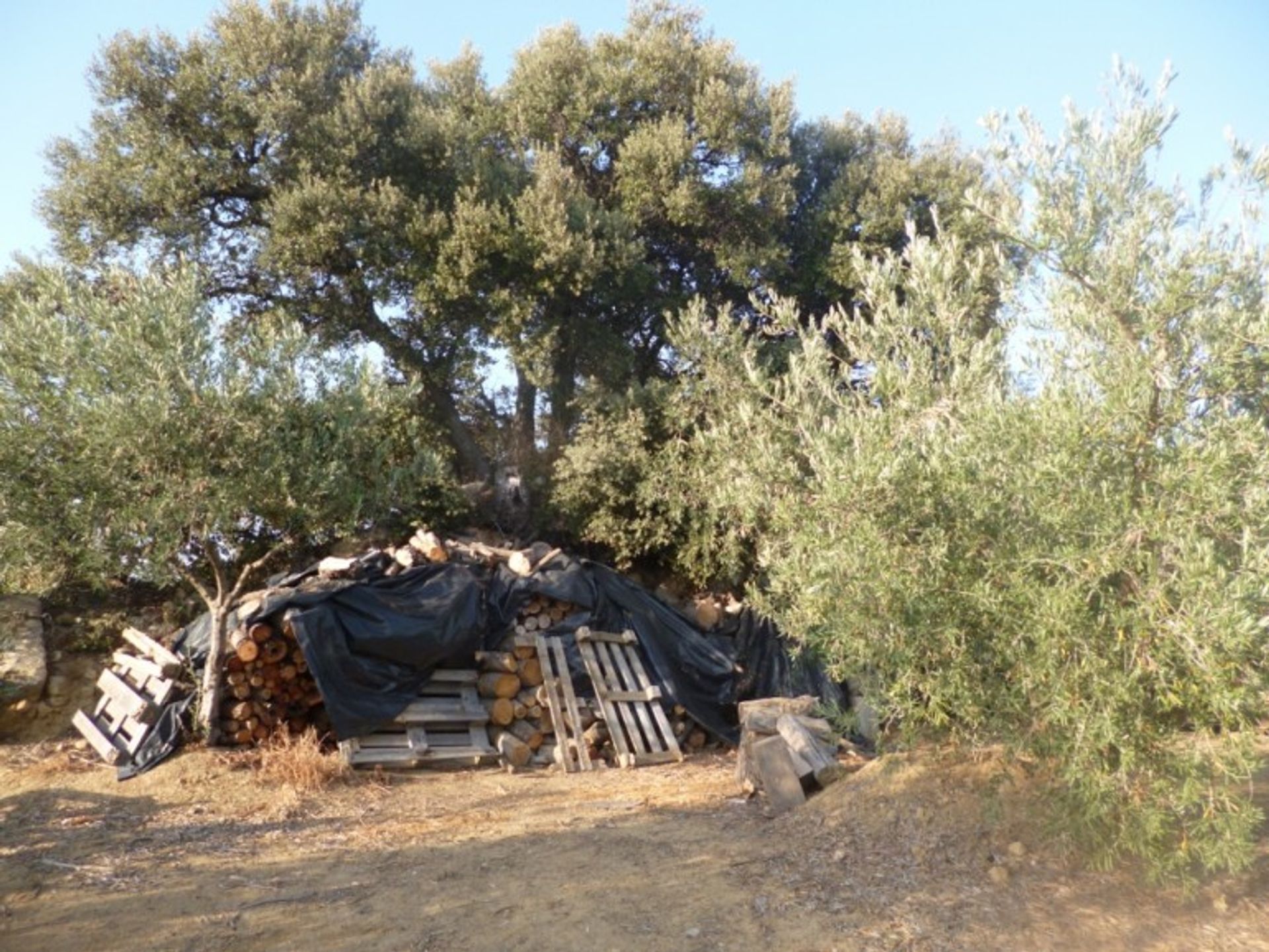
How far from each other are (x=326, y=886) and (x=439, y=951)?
1327 millimetres

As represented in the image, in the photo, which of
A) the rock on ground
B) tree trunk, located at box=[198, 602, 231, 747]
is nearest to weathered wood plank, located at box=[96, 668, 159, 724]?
tree trunk, located at box=[198, 602, 231, 747]

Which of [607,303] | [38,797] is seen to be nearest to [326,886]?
[38,797]

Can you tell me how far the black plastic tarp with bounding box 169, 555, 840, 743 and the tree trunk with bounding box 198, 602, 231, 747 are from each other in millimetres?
338

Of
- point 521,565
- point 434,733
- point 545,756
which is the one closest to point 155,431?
point 434,733

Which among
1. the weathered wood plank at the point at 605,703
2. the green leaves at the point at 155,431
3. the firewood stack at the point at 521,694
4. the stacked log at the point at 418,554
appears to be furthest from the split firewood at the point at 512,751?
the green leaves at the point at 155,431

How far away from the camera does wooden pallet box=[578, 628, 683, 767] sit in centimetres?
1068

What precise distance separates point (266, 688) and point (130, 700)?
4.71ft

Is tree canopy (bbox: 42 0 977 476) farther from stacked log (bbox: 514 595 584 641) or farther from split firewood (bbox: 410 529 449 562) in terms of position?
stacked log (bbox: 514 595 584 641)

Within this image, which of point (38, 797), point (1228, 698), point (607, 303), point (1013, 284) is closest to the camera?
point (1228, 698)

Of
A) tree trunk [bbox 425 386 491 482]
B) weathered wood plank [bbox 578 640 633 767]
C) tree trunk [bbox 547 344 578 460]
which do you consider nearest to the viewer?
weathered wood plank [bbox 578 640 633 767]

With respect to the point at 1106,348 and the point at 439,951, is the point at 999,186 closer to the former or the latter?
the point at 1106,348

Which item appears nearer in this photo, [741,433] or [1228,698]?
[1228,698]

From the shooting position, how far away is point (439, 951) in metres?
4.71

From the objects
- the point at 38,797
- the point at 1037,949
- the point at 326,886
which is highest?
the point at 38,797
